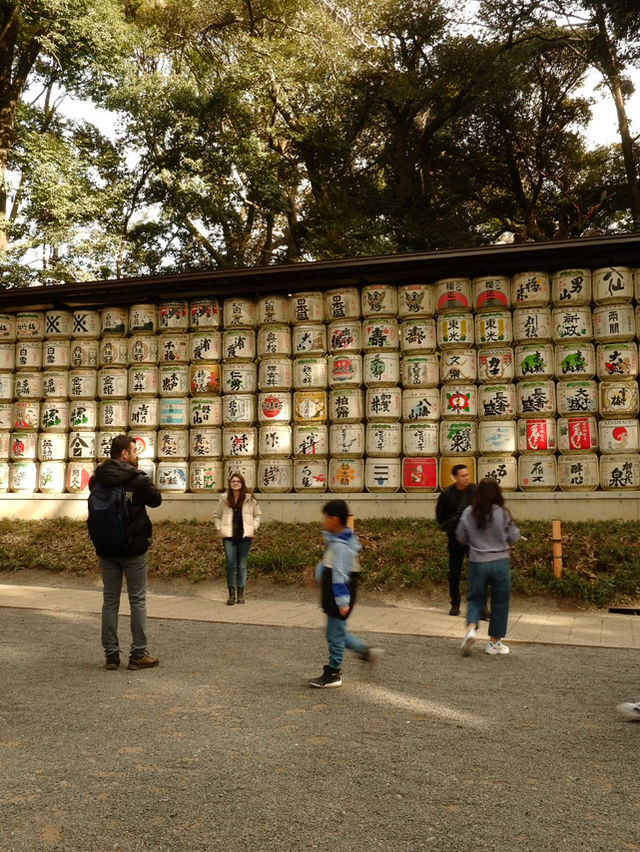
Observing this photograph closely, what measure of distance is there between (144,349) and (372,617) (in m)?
7.62

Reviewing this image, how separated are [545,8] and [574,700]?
67.7 feet

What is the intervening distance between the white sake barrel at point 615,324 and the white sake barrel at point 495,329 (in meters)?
1.45

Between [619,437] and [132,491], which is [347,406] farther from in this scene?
[132,491]

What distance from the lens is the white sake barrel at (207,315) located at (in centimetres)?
1412

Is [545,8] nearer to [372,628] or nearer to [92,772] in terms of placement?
[372,628]

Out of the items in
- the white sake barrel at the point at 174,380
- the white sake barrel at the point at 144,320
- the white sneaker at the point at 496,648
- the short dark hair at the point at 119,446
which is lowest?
the white sneaker at the point at 496,648

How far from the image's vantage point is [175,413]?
45.9 feet

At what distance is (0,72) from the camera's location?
20.7m

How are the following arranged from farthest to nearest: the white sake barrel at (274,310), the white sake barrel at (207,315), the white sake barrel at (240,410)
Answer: the white sake barrel at (207,315) < the white sake barrel at (274,310) < the white sake barrel at (240,410)

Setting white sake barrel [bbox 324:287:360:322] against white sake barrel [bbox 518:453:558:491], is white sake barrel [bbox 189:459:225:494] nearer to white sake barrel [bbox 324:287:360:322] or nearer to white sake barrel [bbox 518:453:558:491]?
white sake barrel [bbox 324:287:360:322]

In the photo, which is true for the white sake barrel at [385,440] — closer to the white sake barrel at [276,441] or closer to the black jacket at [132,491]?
the white sake barrel at [276,441]

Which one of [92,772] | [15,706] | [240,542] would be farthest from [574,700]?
[240,542]

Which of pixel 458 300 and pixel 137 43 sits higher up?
pixel 137 43

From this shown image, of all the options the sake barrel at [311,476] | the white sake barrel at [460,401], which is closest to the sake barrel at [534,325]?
the white sake barrel at [460,401]
